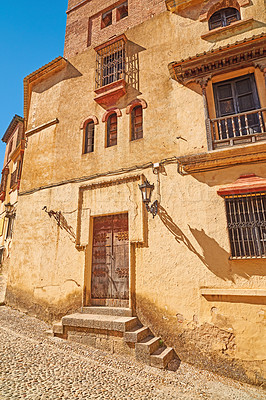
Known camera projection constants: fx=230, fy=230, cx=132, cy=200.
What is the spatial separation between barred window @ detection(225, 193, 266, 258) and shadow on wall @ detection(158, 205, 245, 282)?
31 centimetres

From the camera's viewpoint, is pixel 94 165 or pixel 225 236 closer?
pixel 225 236

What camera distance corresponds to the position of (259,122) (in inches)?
239

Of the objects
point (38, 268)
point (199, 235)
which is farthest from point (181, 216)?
point (38, 268)

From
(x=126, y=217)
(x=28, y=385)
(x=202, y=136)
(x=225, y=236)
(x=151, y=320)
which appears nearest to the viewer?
(x=28, y=385)

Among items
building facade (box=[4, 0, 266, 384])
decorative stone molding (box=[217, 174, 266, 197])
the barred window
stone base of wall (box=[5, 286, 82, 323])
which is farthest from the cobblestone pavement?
decorative stone molding (box=[217, 174, 266, 197])

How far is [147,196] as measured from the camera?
6805 mm

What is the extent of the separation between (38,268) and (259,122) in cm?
830

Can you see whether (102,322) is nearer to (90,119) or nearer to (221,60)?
(90,119)

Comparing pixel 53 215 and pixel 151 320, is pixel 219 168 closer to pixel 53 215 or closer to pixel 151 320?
pixel 151 320

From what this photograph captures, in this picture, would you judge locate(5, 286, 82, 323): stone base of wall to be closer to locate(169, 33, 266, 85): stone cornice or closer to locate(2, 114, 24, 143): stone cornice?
locate(169, 33, 266, 85): stone cornice

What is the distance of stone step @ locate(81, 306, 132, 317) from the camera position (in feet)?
20.8

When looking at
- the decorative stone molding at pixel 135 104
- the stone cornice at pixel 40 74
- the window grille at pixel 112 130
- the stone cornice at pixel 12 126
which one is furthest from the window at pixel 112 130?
the stone cornice at pixel 12 126

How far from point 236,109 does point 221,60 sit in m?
1.49

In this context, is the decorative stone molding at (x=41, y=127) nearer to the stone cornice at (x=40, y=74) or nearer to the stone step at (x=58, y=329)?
the stone cornice at (x=40, y=74)
